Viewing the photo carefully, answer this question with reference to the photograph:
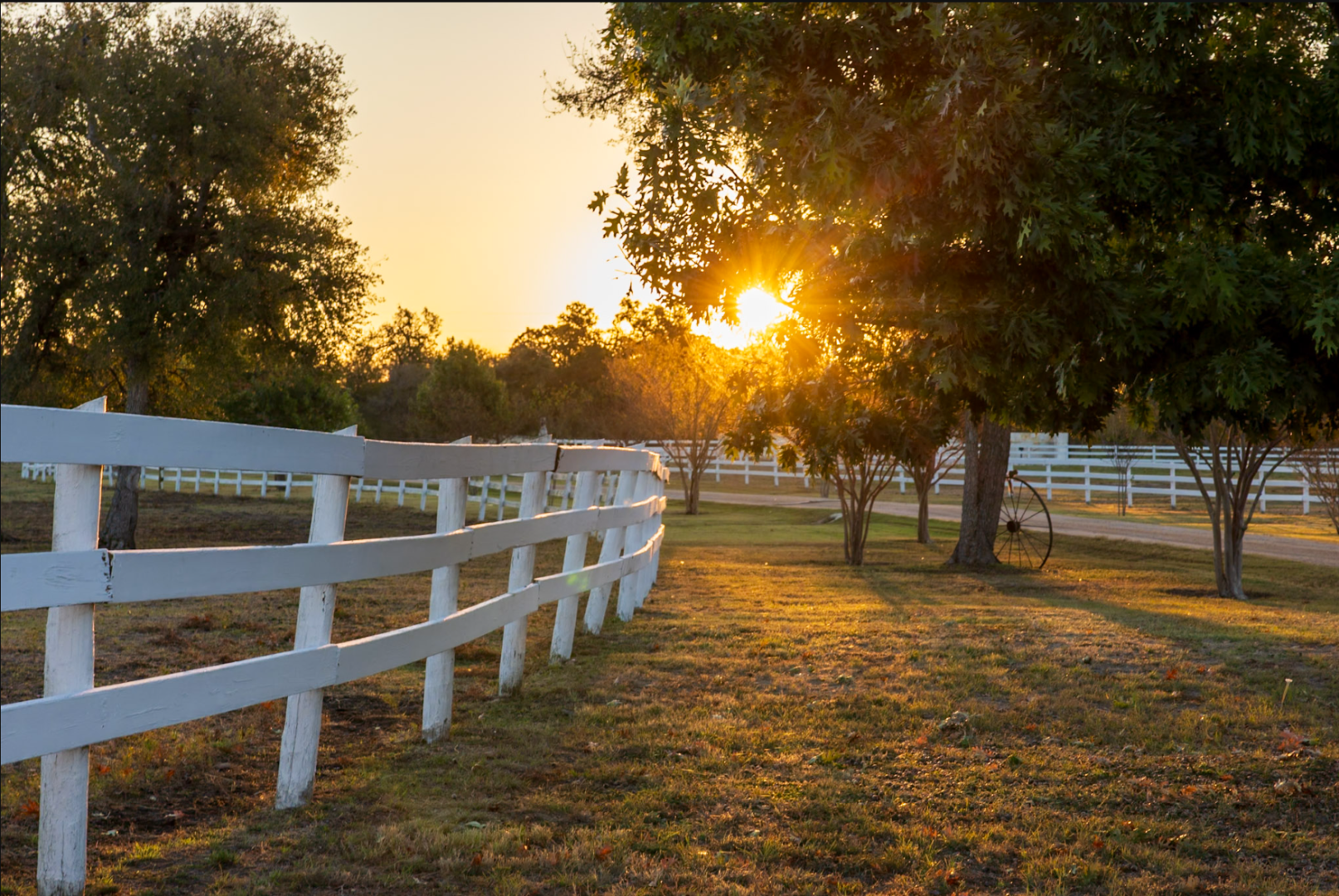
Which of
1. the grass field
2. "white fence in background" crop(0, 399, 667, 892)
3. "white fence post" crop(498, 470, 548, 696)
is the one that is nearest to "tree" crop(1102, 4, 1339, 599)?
the grass field

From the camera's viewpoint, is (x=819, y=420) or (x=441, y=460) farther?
(x=819, y=420)

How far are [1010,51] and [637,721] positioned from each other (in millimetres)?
3665

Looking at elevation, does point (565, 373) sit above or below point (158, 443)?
above

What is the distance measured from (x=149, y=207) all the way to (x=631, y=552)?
42.8 ft

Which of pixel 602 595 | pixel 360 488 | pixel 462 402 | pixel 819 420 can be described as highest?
pixel 462 402

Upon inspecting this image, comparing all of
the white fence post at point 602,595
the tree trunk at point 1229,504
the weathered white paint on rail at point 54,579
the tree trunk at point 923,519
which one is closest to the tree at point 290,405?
the tree trunk at point 923,519

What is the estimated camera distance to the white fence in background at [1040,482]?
32812 mm

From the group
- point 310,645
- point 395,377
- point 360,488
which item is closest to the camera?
point 310,645

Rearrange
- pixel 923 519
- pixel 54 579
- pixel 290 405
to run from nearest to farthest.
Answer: pixel 54 579, pixel 923 519, pixel 290 405

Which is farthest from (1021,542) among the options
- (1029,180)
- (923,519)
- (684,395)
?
(1029,180)

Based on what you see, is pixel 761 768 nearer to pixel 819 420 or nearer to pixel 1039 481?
pixel 819 420

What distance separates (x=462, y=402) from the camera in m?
40.9

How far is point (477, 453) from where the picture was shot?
18.6ft

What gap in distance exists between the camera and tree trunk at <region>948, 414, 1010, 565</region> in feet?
62.6
